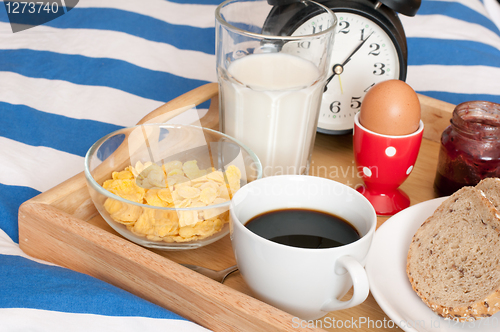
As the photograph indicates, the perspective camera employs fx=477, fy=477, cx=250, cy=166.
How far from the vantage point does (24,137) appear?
902 mm

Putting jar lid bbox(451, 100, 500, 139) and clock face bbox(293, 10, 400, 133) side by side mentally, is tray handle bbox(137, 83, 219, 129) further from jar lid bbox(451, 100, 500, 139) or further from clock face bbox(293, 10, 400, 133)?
jar lid bbox(451, 100, 500, 139)

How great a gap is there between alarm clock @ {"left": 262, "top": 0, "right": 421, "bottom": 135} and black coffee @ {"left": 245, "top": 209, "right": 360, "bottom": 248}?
32 cm

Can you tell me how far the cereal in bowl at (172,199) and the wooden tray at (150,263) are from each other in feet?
0.10

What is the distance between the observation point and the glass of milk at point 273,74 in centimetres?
62

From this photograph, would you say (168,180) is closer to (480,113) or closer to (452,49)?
(480,113)

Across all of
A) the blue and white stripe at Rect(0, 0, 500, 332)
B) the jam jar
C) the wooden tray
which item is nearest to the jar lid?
the jam jar

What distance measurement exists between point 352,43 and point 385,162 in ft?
0.76

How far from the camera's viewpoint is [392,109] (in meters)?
0.60

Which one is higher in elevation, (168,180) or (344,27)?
(344,27)

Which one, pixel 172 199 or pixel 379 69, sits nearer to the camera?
pixel 172 199

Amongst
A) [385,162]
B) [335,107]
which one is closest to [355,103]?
[335,107]

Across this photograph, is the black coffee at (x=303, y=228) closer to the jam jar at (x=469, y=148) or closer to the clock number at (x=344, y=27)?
the jam jar at (x=469, y=148)

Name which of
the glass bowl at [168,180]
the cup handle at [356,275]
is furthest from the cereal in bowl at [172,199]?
the cup handle at [356,275]

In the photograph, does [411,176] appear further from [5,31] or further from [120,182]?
[5,31]
